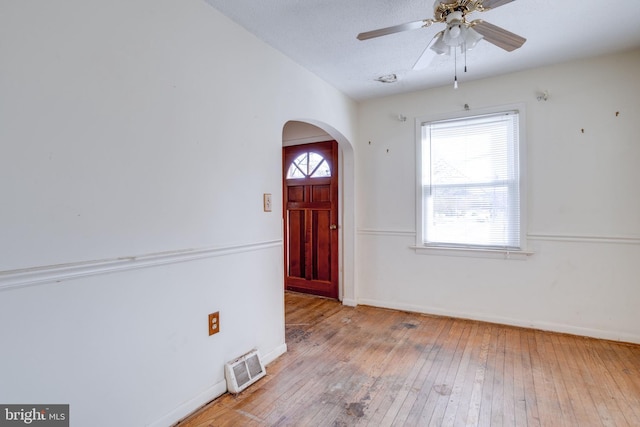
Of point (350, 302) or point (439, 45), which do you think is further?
point (350, 302)

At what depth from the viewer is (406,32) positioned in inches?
90.6

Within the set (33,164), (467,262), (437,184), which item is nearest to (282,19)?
(33,164)

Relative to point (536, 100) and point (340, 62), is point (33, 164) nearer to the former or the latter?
point (340, 62)

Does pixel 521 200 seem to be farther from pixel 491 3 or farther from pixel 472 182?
pixel 491 3

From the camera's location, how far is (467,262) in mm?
3326

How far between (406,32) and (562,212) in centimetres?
215

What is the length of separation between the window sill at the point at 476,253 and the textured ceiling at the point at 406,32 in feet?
5.71

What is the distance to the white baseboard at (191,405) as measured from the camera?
1.71 metres

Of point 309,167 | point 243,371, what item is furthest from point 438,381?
point 309,167

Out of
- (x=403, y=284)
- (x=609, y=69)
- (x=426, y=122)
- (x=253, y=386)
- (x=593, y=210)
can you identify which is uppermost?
(x=609, y=69)

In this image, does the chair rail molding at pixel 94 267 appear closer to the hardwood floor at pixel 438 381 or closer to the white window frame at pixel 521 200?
the hardwood floor at pixel 438 381

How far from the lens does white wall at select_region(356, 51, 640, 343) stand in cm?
271

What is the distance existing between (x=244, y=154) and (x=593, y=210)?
3023mm

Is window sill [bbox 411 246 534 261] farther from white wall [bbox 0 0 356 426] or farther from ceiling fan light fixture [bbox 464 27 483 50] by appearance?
ceiling fan light fixture [bbox 464 27 483 50]
